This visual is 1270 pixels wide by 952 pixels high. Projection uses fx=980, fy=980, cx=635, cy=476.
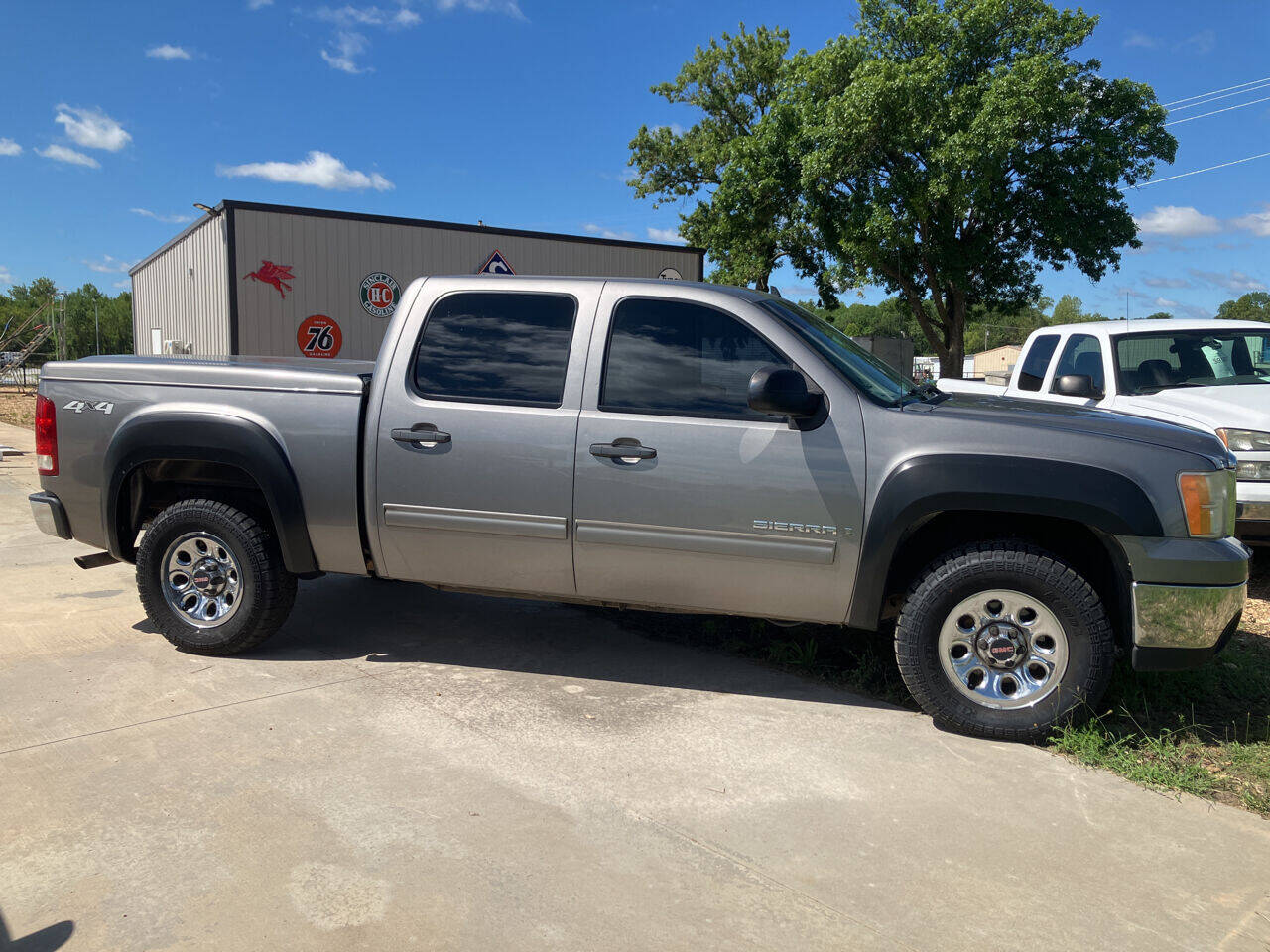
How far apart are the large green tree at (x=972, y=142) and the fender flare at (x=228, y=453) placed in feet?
70.2

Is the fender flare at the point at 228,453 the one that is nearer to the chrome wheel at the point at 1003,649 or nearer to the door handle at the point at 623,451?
the door handle at the point at 623,451

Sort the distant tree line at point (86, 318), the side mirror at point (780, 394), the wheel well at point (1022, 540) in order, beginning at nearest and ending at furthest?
the side mirror at point (780, 394) < the wheel well at point (1022, 540) < the distant tree line at point (86, 318)

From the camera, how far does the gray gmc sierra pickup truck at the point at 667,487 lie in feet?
12.7

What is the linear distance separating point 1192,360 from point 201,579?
7173 mm

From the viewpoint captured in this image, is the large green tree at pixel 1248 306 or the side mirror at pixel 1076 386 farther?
the large green tree at pixel 1248 306

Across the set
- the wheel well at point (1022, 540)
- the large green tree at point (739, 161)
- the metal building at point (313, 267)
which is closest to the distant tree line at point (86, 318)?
→ the large green tree at point (739, 161)

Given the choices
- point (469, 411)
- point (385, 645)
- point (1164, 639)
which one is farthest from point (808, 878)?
point (385, 645)

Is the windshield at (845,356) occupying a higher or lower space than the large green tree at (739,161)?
lower

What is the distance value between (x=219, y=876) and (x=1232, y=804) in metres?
3.45

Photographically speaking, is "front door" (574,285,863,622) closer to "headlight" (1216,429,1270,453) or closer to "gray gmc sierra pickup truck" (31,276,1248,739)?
"gray gmc sierra pickup truck" (31,276,1248,739)

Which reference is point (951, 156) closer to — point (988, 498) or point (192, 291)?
point (192, 291)

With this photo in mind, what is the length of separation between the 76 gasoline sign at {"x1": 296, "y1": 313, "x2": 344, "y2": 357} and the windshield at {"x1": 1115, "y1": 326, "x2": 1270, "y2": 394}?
987 cm

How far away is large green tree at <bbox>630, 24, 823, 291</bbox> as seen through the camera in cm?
2775

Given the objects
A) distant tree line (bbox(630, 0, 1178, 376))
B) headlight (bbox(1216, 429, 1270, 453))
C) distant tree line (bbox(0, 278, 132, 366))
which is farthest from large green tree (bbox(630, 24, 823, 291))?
distant tree line (bbox(0, 278, 132, 366))
